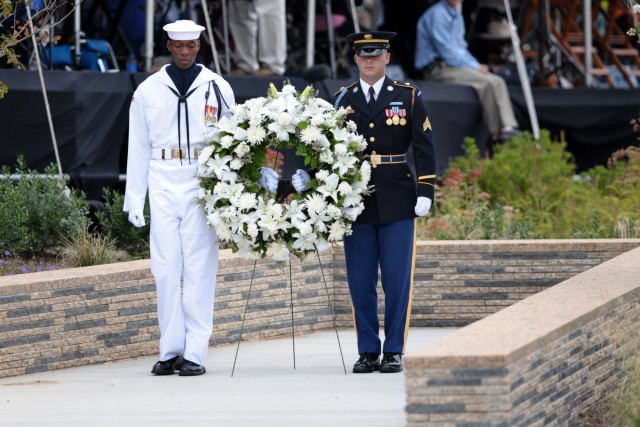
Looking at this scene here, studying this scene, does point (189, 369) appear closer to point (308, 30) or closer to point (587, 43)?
point (308, 30)

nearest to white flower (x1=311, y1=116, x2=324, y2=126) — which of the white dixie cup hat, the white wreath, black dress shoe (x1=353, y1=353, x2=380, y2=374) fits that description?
the white wreath

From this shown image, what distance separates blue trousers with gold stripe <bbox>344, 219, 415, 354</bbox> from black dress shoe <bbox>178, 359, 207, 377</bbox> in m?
0.91

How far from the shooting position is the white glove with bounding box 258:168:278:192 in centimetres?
791

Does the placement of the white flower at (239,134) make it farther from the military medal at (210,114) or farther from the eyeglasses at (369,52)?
the eyeglasses at (369,52)

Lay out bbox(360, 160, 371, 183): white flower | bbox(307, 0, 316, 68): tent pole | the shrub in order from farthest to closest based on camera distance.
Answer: bbox(307, 0, 316, 68): tent pole, the shrub, bbox(360, 160, 371, 183): white flower

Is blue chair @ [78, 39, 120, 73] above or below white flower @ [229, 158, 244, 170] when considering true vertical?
below

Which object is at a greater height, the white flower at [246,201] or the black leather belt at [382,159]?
the black leather belt at [382,159]

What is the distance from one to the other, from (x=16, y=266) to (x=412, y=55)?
356 inches

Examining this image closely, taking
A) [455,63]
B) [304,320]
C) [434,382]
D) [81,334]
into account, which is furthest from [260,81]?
[434,382]

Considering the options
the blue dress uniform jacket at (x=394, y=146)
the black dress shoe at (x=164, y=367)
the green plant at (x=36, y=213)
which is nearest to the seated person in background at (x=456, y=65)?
the green plant at (x=36, y=213)

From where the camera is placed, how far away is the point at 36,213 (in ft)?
34.0

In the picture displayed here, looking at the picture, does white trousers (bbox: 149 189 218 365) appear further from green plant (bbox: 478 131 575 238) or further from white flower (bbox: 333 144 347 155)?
green plant (bbox: 478 131 575 238)

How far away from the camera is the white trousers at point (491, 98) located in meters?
15.9

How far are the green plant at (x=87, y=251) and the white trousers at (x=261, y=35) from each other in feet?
15.6
